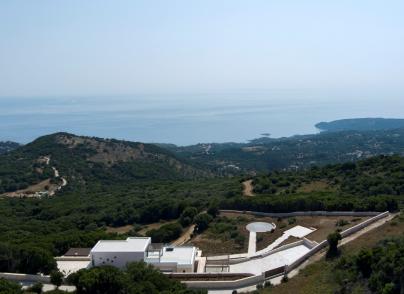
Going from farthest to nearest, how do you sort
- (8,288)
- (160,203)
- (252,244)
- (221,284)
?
(160,203) → (252,244) → (221,284) → (8,288)

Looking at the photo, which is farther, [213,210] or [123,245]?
[213,210]

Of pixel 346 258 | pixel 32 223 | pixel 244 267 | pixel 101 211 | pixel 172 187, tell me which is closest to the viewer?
pixel 346 258

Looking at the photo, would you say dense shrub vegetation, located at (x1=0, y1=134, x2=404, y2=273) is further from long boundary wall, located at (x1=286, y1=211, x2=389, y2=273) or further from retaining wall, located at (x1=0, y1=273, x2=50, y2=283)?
long boundary wall, located at (x1=286, y1=211, x2=389, y2=273)

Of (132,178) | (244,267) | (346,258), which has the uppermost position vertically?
(346,258)

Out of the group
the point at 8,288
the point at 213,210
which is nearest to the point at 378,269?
the point at 8,288

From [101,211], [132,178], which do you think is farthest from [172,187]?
[132,178]

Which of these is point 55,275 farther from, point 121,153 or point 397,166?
point 121,153

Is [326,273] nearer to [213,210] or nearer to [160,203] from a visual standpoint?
[213,210]

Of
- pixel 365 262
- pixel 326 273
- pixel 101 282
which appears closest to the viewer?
pixel 101 282
